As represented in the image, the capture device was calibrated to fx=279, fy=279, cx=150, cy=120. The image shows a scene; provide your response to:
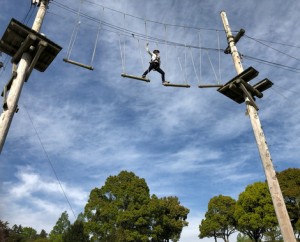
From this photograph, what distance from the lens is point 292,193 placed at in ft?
116

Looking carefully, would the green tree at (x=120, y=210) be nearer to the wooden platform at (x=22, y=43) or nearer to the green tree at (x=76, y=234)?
the green tree at (x=76, y=234)

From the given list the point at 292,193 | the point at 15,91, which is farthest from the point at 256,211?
the point at 15,91

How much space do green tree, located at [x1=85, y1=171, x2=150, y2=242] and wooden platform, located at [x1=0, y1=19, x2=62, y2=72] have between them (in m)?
23.4

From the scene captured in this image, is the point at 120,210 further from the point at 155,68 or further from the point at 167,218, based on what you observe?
the point at 155,68

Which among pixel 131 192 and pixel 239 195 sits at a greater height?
pixel 239 195

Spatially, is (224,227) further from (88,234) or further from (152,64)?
(152,64)

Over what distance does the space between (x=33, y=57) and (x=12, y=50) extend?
664 mm

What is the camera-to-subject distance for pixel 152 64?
11297 mm

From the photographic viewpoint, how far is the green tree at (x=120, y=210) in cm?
2977

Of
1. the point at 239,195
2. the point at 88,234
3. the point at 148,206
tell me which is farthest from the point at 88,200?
the point at 239,195

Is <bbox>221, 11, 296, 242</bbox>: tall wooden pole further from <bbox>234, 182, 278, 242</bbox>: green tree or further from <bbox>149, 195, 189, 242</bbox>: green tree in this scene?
<bbox>234, 182, 278, 242</bbox>: green tree

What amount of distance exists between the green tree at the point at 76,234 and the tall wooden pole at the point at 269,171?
76.2ft

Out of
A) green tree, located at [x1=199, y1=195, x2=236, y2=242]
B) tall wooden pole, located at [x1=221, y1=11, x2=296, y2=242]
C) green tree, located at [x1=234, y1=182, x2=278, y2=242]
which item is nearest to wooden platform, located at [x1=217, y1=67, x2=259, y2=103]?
tall wooden pole, located at [x1=221, y1=11, x2=296, y2=242]

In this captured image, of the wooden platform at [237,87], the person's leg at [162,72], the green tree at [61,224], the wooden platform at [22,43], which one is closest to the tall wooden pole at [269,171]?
the wooden platform at [237,87]
